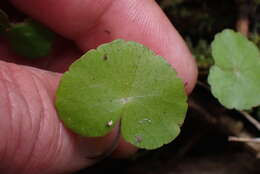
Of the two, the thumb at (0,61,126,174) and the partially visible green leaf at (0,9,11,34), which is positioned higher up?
the partially visible green leaf at (0,9,11,34)

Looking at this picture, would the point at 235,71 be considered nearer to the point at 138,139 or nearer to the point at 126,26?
the point at 126,26

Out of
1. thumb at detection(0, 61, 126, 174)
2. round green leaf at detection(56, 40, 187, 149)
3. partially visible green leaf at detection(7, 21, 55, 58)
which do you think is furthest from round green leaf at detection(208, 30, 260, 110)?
partially visible green leaf at detection(7, 21, 55, 58)

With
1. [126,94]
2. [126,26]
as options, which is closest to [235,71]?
[126,26]

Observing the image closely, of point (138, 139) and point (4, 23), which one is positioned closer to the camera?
point (138, 139)

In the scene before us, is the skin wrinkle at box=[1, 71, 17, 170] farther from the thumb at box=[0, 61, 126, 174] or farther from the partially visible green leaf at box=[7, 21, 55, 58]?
the partially visible green leaf at box=[7, 21, 55, 58]

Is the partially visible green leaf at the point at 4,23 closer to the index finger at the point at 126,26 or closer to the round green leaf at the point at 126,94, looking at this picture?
the index finger at the point at 126,26

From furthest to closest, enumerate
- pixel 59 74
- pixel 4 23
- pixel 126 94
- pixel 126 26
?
pixel 126 26, pixel 4 23, pixel 59 74, pixel 126 94
